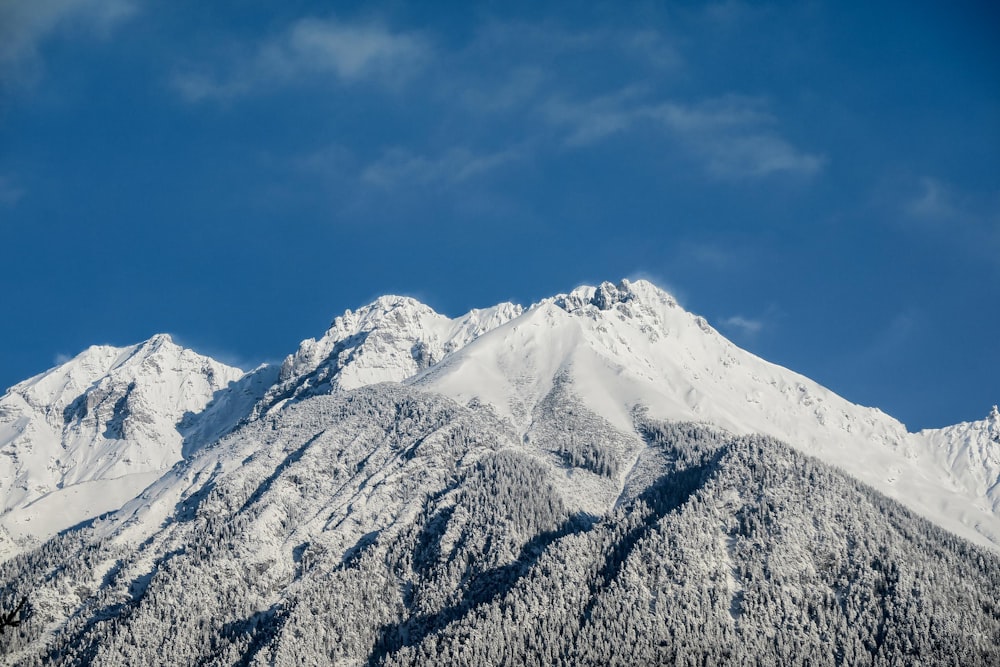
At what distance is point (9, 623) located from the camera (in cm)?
3491
